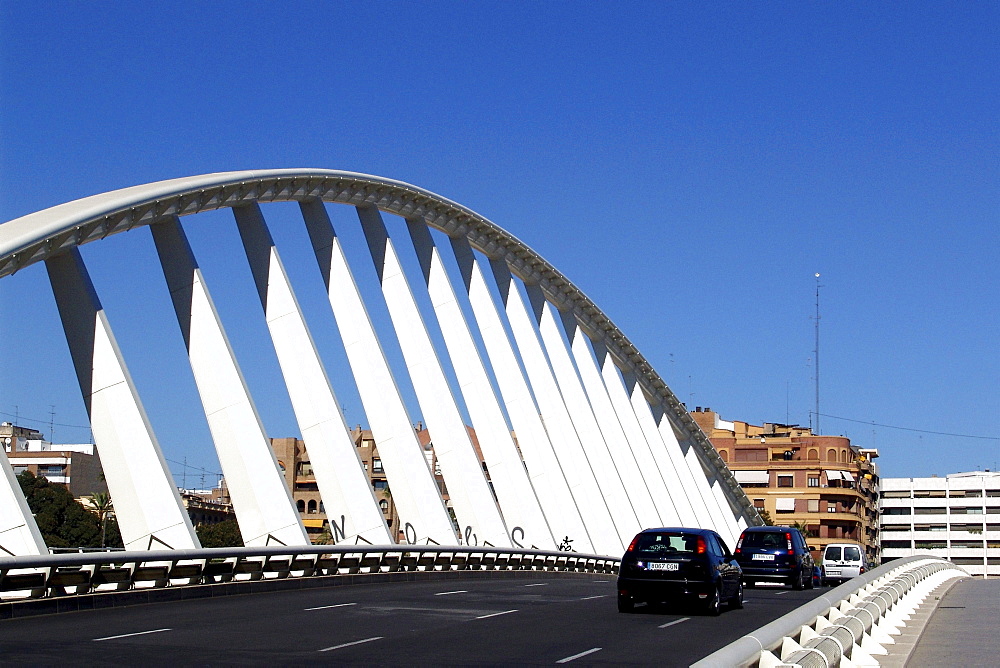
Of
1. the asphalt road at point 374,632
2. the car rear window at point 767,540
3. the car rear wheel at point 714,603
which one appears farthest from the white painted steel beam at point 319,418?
the car rear window at point 767,540

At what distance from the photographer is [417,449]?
28.1m

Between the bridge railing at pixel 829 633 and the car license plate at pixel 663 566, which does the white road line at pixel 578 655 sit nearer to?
the bridge railing at pixel 829 633

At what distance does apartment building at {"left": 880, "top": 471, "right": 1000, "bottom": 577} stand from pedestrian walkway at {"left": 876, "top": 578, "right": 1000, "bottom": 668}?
140 m

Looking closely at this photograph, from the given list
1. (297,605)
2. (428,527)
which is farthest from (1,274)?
(428,527)

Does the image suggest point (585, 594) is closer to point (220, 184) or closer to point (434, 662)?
point (220, 184)

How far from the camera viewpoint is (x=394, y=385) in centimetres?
2820

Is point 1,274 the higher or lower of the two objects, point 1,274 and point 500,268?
the lower

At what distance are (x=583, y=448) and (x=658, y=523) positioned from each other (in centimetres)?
842

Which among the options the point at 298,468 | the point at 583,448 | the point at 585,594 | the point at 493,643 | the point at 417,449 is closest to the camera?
the point at 493,643

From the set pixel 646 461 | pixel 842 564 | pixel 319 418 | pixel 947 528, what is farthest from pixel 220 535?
pixel 947 528

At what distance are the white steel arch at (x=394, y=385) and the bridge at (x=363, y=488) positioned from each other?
5cm

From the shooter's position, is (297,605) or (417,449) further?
(417,449)

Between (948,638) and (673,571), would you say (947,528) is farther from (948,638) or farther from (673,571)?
(948,638)

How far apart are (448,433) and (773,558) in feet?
28.4
